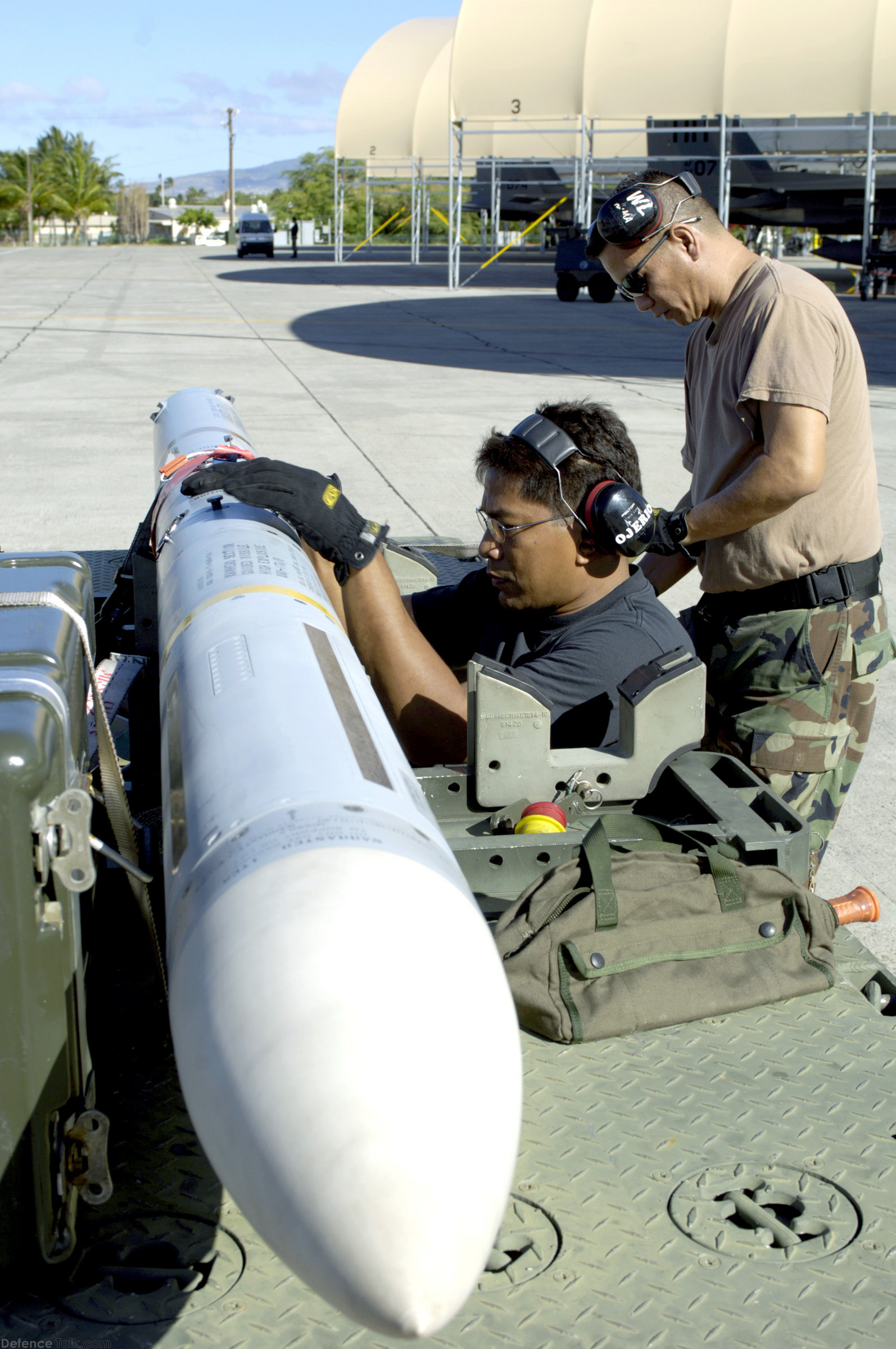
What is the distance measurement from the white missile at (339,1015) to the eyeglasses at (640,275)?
1774 millimetres

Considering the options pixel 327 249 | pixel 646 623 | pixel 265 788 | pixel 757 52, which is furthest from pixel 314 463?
pixel 327 249

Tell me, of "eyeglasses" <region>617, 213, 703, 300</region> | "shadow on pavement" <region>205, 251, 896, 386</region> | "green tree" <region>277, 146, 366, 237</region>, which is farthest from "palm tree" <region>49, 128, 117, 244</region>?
"eyeglasses" <region>617, 213, 703, 300</region>

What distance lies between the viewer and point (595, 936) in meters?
2.18

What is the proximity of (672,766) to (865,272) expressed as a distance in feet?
91.3

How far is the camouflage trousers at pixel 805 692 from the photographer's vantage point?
10.3 ft

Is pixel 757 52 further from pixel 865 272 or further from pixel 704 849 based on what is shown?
pixel 704 849

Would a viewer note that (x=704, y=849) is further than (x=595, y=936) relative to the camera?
Yes

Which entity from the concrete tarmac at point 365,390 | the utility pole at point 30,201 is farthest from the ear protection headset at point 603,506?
the utility pole at point 30,201

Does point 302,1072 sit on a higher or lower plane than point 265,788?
→ lower

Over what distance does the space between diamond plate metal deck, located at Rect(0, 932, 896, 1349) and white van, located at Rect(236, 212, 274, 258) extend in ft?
162

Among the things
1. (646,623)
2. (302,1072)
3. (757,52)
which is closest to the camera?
(302,1072)

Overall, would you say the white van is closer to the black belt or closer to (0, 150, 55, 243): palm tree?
(0, 150, 55, 243): palm tree

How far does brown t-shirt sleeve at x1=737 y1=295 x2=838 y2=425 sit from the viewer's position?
9.43ft

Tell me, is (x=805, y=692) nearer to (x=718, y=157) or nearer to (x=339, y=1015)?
(x=339, y=1015)
